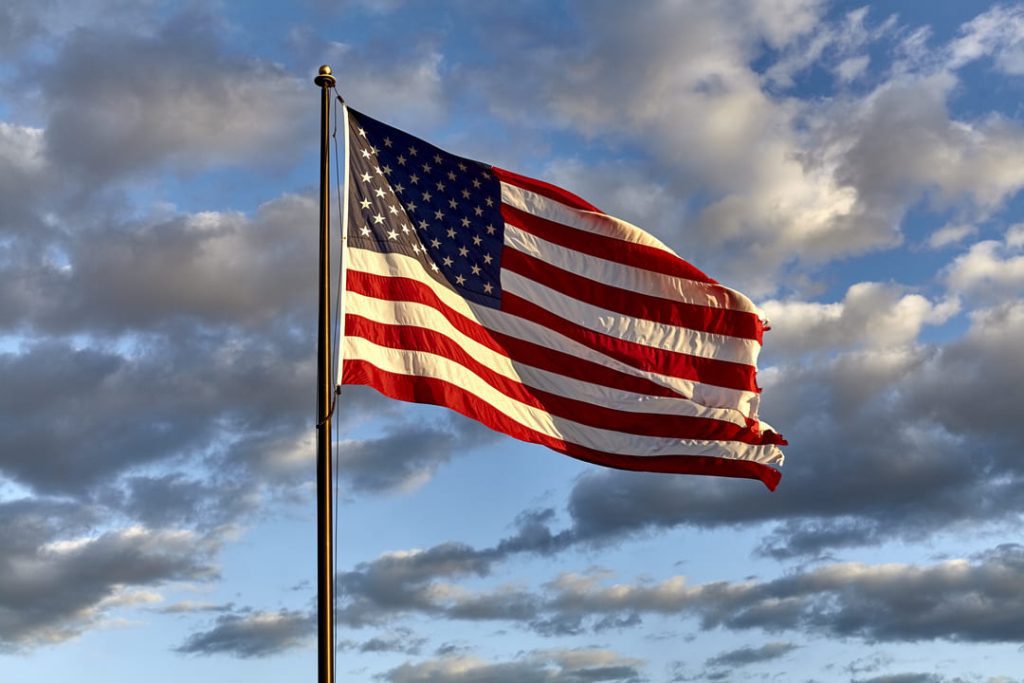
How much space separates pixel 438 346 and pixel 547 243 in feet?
16.0

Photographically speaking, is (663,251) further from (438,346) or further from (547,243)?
(438,346)

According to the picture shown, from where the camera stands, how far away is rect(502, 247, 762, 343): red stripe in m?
30.2

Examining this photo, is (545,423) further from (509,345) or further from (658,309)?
(658,309)

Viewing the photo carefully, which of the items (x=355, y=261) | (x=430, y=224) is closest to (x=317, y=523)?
(x=355, y=261)

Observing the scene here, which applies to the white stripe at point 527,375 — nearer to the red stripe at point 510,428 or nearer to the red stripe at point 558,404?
the red stripe at point 558,404

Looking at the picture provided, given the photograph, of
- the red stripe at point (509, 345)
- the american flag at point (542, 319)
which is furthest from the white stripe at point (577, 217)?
the red stripe at point (509, 345)

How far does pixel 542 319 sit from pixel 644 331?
8.68ft

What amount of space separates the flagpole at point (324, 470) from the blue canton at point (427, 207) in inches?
35.7

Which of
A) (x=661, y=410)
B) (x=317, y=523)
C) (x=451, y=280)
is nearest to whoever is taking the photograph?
(x=317, y=523)

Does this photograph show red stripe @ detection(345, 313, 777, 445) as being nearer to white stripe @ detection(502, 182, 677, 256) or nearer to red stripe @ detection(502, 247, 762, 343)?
red stripe @ detection(502, 247, 762, 343)

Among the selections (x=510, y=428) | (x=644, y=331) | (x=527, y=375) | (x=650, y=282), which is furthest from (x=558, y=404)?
(x=650, y=282)

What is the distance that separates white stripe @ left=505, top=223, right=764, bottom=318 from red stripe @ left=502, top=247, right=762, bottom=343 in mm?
106

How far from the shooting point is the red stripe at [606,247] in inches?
1179

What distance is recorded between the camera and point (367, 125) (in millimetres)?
27297
